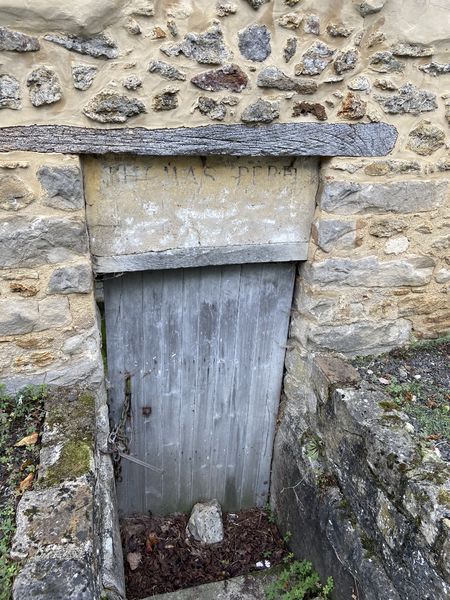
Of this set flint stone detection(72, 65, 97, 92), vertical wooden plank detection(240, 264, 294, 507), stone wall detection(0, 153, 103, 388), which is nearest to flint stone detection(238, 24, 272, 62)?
flint stone detection(72, 65, 97, 92)

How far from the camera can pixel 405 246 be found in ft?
9.21

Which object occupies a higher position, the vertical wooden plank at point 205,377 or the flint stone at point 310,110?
the flint stone at point 310,110

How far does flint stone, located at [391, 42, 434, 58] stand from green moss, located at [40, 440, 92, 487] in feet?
7.89

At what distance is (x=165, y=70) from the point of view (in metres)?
2.06

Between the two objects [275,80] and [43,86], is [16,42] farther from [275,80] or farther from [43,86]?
[275,80]

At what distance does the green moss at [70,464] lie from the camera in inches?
80.6

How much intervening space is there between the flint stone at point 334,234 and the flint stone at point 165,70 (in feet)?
3.48

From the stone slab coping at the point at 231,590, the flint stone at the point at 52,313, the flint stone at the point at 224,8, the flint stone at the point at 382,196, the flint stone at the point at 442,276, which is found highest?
the flint stone at the point at 224,8

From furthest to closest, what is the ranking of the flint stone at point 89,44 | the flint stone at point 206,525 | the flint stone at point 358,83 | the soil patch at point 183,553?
1. the flint stone at point 206,525
2. the soil patch at point 183,553
3. the flint stone at point 358,83
4. the flint stone at point 89,44

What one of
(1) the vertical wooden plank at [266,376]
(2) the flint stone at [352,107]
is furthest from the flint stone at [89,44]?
(1) the vertical wooden plank at [266,376]

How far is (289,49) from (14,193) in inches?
55.3

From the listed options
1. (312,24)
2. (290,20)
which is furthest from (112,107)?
(312,24)

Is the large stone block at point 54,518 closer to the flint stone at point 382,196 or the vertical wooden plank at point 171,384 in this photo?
the vertical wooden plank at point 171,384

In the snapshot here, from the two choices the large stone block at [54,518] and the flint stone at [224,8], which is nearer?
the large stone block at [54,518]
